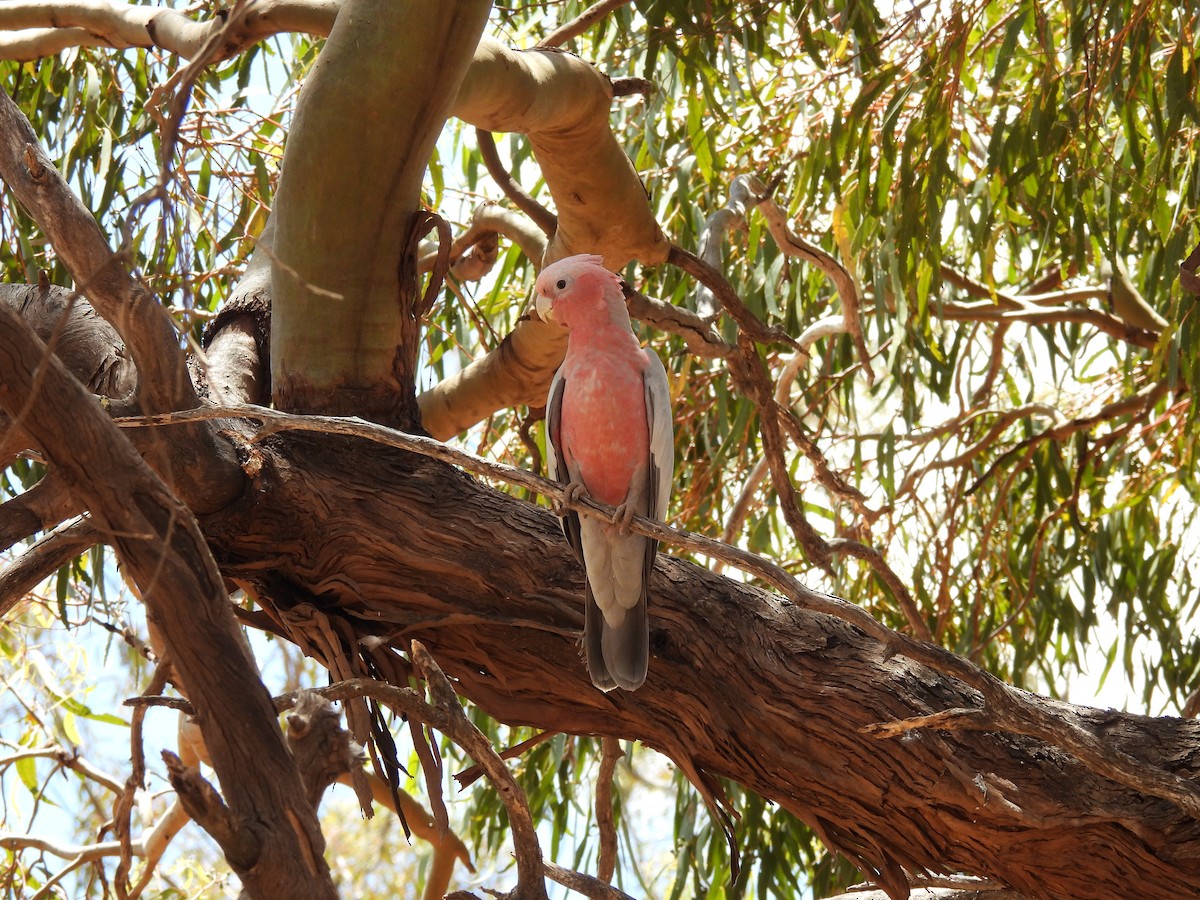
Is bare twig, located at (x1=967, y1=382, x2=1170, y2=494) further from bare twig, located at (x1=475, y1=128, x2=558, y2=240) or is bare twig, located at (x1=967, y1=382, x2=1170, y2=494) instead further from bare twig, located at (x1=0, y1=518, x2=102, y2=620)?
bare twig, located at (x1=0, y1=518, x2=102, y2=620)

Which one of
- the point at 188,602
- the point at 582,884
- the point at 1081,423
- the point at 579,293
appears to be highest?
the point at 1081,423

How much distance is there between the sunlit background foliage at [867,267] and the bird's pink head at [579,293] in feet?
2.21

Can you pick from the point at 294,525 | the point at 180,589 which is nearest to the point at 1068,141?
the point at 294,525

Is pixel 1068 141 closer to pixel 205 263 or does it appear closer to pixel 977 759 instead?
pixel 977 759

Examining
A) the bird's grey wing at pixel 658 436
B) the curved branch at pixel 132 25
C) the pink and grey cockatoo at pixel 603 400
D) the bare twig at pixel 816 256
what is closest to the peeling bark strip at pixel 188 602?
the curved branch at pixel 132 25

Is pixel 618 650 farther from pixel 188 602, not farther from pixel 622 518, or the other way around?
pixel 188 602

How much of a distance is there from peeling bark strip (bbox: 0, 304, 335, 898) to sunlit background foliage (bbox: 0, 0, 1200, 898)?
139 cm

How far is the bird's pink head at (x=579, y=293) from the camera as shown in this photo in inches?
88.7

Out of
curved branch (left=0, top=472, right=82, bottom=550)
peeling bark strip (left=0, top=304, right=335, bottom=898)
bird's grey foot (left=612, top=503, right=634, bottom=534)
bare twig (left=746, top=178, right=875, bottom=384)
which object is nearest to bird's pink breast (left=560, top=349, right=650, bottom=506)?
bird's grey foot (left=612, top=503, right=634, bottom=534)

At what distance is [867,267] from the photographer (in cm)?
312

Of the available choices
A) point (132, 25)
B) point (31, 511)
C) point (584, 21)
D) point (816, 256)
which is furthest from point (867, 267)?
point (31, 511)

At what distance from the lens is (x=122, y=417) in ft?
5.49

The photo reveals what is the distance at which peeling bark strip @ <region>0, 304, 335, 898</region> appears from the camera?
1093mm

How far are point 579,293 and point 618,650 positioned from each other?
733mm
